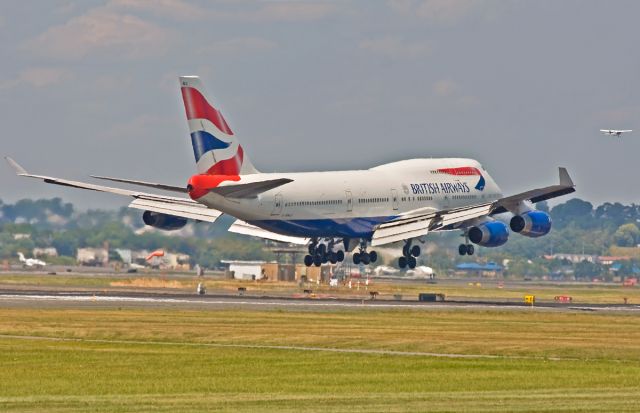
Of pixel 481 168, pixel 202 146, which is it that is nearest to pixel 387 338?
pixel 202 146

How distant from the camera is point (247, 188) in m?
91.9

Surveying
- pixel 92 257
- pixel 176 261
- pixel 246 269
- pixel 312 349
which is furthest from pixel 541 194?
pixel 92 257

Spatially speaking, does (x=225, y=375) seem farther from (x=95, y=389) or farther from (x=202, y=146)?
(x=202, y=146)

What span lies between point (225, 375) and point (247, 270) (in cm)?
10856

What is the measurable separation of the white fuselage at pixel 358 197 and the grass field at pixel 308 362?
1242cm

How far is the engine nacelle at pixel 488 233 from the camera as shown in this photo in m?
103

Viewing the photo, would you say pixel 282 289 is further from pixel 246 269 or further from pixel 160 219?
pixel 246 269

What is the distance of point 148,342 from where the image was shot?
64.3m

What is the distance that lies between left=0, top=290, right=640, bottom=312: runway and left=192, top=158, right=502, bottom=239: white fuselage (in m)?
5.10

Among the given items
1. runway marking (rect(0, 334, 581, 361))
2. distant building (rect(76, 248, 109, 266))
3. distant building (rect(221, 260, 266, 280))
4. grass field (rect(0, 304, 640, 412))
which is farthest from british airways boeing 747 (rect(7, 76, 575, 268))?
distant building (rect(76, 248, 109, 266))

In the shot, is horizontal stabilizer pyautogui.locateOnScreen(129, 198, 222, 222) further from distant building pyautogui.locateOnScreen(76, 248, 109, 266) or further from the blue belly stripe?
distant building pyautogui.locateOnScreen(76, 248, 109, 266)

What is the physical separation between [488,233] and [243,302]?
1795 centimetres

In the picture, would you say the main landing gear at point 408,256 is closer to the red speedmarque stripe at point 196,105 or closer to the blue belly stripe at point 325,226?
the blue belly stripe at point 325,226

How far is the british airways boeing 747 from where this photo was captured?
94.5m
